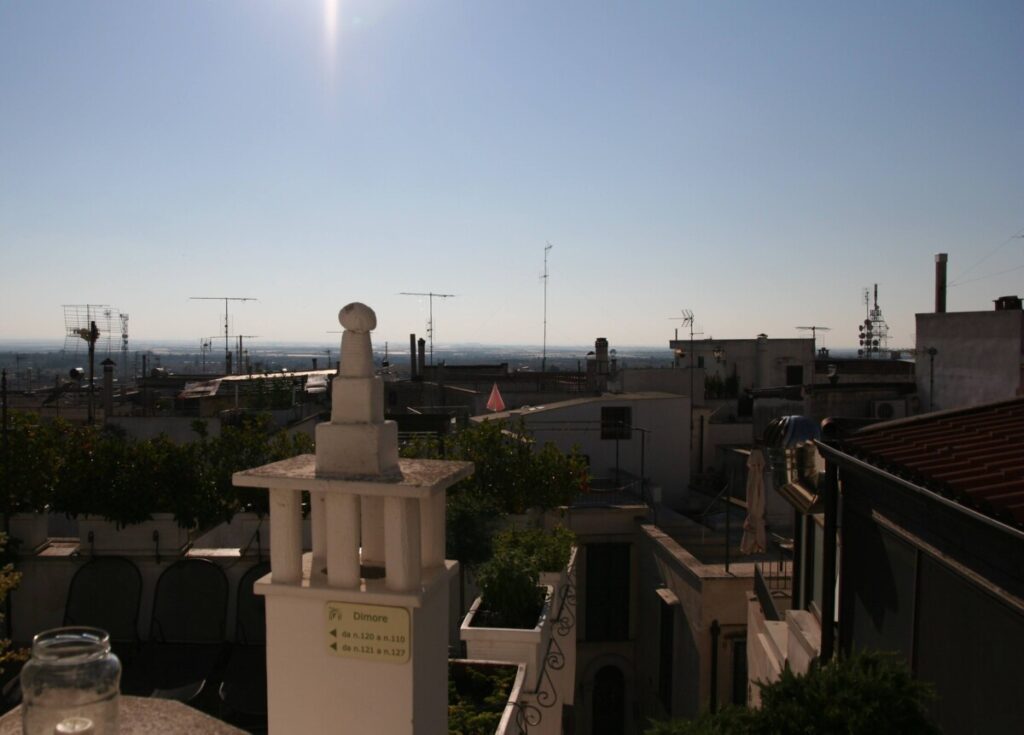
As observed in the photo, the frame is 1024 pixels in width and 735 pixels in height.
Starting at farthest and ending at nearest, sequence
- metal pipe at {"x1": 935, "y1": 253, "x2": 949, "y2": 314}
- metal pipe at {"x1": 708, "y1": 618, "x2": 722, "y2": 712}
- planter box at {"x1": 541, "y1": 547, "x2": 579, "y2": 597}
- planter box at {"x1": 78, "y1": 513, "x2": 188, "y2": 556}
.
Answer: metal pipe at {"x1": 935, "y1": 253, "x2": 949, "y2": 314}
metal pipe at {"x1": 708, "y1": 618, "x2": 722, "y2": 712}
planter box at {"x1": 78, "y1": 513, "x2": 188, "y2": 556}
planter box at {"x1": 541, "y1": 547, "x2": 579, "y2": 597}

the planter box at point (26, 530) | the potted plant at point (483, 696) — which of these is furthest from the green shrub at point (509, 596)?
the planter box at point (26, 530)

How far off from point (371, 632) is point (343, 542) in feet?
1.40

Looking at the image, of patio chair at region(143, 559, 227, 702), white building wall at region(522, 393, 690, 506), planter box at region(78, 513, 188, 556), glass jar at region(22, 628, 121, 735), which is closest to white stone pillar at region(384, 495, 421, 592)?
glass jar at region(22, 628, 121, 735)

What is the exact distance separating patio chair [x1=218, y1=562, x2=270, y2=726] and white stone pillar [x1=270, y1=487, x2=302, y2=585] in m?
3.52

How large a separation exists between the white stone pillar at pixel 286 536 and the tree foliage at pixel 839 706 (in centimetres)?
190

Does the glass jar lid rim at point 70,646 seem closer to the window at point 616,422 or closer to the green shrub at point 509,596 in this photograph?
the green shrub at point 509,596

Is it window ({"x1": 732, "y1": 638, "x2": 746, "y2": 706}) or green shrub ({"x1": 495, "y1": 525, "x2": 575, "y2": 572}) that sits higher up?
green shrub ({"x1": 495, "y1": 525, "x2": 575, "y2": 572})

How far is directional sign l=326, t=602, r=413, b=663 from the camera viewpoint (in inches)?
Answer: 143

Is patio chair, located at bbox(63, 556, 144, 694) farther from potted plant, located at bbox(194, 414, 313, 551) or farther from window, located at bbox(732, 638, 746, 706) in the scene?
window, located at bbox(732, 638, 746, 706)

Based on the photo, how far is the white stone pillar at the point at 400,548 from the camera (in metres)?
3.67

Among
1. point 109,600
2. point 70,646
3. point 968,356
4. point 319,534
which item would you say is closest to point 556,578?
point 319,534

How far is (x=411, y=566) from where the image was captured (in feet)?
12.1

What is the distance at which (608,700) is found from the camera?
14.4 meters

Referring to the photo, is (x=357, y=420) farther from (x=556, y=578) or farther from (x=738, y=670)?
(x=738, y=670)
